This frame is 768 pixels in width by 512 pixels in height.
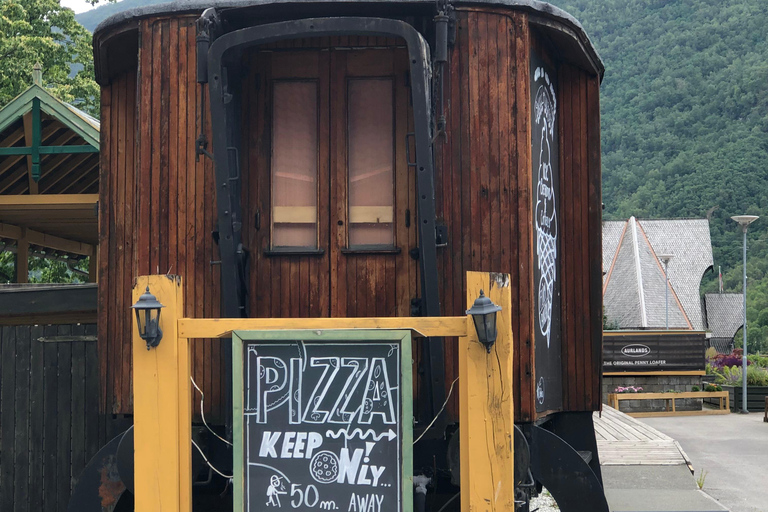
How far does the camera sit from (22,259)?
1504 centimetres

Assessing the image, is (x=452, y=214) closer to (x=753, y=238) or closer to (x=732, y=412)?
(x=732, y=412)

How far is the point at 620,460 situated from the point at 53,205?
8428mm

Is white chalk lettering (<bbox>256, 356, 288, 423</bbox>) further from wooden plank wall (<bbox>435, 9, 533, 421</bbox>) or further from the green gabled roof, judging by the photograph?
the green gabled roof

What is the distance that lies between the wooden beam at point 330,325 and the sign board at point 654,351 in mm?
20481

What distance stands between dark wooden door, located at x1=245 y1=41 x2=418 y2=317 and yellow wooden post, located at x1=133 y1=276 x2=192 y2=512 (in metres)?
1.49

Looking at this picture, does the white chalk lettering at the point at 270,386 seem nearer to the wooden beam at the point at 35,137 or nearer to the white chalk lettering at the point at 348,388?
the white chalk lettering at the point at 348,388

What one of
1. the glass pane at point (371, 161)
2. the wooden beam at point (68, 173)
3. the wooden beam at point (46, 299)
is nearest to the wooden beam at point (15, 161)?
the wooden beam at point (68, 173)

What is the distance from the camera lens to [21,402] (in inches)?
313

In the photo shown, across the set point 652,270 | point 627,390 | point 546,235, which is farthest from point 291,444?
point 652,270

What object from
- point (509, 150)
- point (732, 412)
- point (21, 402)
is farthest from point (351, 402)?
point (732, 412)

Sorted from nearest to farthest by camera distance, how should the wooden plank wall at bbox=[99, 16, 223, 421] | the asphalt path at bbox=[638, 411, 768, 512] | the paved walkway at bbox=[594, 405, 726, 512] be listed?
the wooden plank wall at bbox=[99, 16, 223, 421]
the paved walkway at bbox=[594, 405, 726, 512]
the asphalt path at bbox=[638, 411, 768, 512]

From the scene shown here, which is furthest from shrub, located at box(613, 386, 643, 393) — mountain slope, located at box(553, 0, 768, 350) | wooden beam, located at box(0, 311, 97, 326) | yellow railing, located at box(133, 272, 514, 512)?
mountain slope, located at box(553, 0, 768, 350)

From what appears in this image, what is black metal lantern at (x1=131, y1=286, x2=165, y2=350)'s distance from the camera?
4.53 metres

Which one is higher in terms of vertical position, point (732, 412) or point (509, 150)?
point (509, 150)
